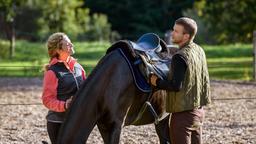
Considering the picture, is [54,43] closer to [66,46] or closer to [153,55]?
[66,46]

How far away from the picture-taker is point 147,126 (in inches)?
318

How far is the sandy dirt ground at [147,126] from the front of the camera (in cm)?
707

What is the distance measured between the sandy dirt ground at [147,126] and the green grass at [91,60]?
3.50 metres

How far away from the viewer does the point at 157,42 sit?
17.2ft

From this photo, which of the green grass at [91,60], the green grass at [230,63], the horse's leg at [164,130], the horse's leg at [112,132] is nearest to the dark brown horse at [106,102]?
the horse's leg at [112,132]

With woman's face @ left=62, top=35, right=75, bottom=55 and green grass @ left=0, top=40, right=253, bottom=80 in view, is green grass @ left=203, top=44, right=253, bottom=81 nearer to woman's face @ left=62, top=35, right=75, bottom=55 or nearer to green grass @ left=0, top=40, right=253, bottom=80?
green grass @ left=0, top=40, right=253, bottom=80

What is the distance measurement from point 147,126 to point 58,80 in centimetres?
347

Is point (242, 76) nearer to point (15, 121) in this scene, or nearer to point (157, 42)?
point (15, 121)

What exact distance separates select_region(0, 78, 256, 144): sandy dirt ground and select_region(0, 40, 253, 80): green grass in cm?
350

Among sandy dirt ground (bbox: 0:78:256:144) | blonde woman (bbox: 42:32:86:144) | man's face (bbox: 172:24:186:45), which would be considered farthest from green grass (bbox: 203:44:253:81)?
man's face (bbox: 172:24:186:45)

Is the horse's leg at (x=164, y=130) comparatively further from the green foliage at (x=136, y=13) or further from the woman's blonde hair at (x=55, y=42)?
the green foliage at (x=136, y=13)

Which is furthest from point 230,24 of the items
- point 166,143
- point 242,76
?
point 166,143

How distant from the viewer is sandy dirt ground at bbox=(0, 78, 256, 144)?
279 inches

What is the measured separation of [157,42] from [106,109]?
1107 mm
